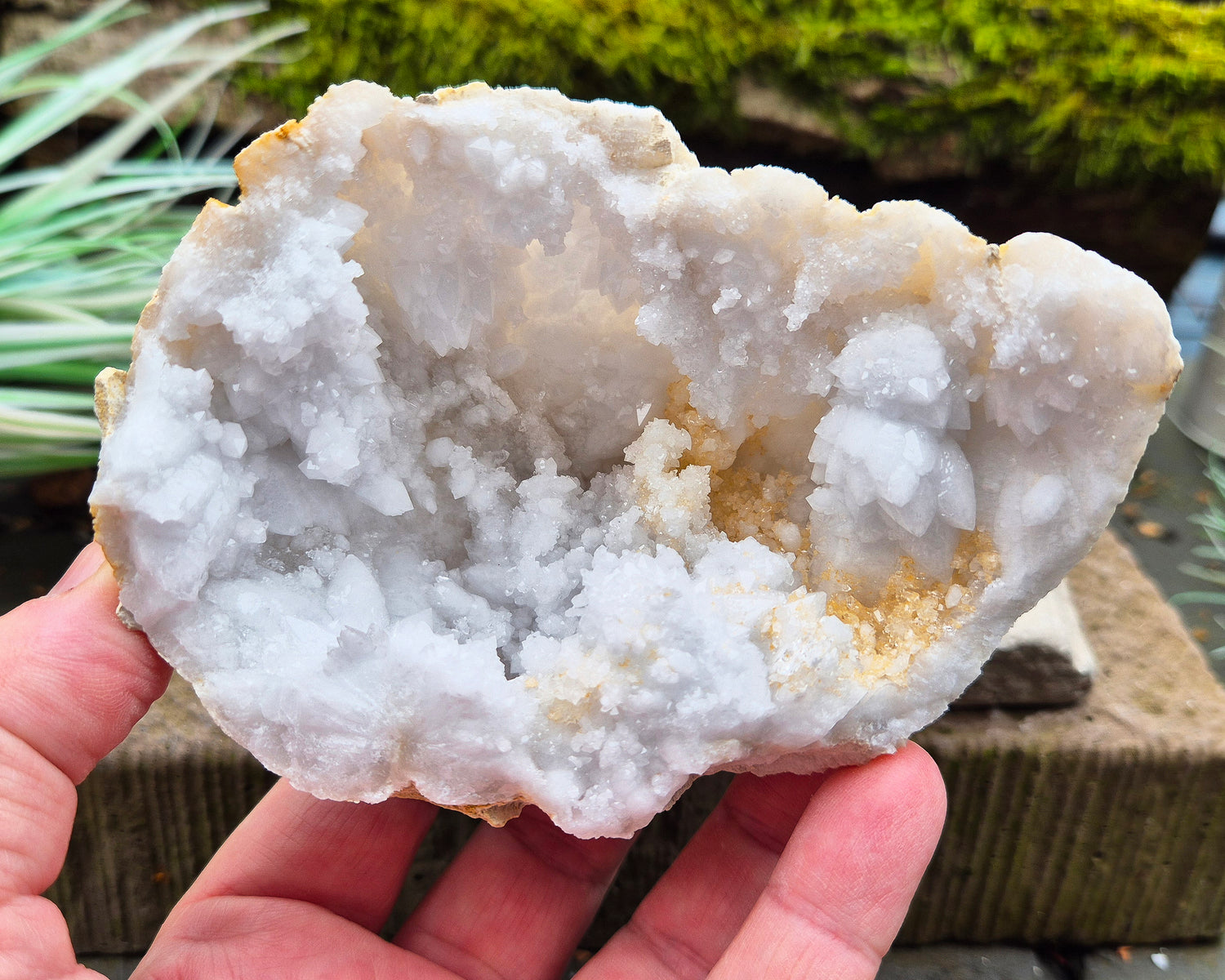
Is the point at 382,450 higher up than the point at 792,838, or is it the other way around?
the point at 382,450

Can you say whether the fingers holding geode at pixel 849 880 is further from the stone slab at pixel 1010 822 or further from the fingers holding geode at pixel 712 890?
the stone slab at pixel 1010 822

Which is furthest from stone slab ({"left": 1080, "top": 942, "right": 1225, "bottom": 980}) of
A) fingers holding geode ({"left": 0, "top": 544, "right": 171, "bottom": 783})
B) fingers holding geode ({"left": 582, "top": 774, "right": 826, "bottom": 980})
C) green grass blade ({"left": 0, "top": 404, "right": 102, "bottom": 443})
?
green grass blade ({"left": 0, "top": 404, "right": 102, "bottom": 443})

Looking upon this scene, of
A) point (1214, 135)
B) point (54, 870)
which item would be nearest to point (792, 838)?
point (54, 870)

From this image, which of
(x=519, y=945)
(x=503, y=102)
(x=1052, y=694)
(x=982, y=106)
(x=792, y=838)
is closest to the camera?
(x=503, y=102)

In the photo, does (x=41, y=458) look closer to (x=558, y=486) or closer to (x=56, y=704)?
(x=56, y=704)

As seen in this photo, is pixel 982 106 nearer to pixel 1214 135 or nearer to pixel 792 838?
pixel 1214 135

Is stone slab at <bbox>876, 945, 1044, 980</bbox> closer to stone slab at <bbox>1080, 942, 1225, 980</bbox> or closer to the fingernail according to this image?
stone slab at <bbox>1080, 942, 1225, 980</bbox>
